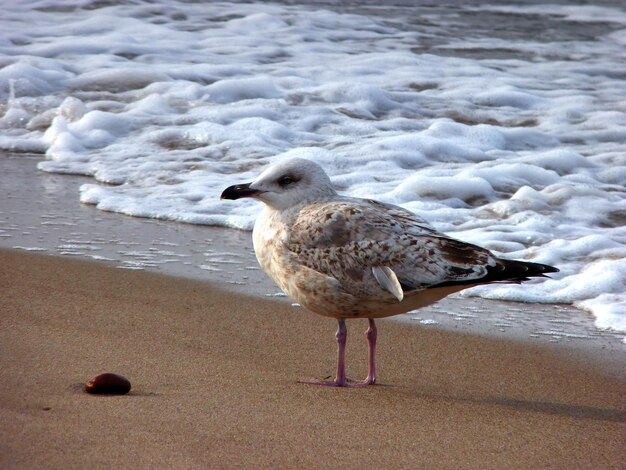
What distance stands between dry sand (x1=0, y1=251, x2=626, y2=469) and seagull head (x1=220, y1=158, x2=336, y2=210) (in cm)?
71

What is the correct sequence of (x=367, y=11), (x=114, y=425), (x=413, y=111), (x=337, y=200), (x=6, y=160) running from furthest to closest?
→ (x=367, y=11) → (x=413, y=111) → (x=6, y=160) → (x=337, y=200) → (x=114, y=425)

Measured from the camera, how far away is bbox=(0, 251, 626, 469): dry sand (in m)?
3.18

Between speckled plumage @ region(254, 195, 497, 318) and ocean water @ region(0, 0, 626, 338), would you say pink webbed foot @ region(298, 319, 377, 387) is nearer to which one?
speckled plumage @ region(254, 195, 497, 318)

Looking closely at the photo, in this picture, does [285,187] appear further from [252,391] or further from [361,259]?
[252,391]

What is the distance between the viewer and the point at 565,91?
1123 cm

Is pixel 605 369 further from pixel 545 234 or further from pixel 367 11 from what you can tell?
pixel 367 11

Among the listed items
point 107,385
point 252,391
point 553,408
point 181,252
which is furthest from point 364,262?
point 181,252

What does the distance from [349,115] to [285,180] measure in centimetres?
582

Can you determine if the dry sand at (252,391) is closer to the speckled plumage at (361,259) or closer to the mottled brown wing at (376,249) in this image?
the speckled plumage at (361,259)

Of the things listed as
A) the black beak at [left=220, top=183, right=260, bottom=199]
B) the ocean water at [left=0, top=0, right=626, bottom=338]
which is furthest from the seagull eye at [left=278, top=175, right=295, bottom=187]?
the ocean water at [left=0, top=0, right=626, bottom=338]

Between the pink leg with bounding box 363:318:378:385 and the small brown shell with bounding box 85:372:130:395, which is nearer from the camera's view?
the small brown shell with bounding box 85:372:130:395

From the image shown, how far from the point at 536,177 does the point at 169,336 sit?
4.51 meters

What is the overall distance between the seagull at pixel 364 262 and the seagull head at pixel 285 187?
0.01m

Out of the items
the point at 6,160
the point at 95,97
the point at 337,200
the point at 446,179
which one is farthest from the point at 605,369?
the point at 95,97
